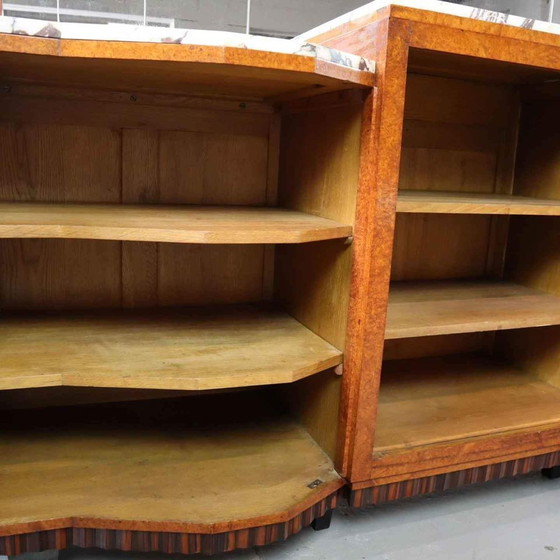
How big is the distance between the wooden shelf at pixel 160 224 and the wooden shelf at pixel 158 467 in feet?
1.85

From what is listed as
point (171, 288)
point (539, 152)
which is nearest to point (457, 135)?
point (539, 152)

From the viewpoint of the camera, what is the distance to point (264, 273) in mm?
1779

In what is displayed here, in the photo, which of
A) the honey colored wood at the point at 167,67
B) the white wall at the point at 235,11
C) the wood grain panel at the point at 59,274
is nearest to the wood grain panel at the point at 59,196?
the wood grain panel at the point at 59,274

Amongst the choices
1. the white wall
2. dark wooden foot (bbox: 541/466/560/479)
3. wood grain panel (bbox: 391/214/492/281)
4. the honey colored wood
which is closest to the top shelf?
the honey colored wood

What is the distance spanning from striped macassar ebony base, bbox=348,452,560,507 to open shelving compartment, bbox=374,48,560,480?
26 millimetres

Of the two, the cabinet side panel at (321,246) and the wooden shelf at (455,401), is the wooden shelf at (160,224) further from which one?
the wooden shelf at (455,401)

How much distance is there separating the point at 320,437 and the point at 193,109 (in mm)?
947

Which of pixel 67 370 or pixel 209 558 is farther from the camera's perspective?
pixel 209 558

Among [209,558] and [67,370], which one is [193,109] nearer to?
[67,370]

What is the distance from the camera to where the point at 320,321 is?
1500 millimetres

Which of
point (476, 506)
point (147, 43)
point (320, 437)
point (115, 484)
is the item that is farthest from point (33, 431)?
point (476, 506)

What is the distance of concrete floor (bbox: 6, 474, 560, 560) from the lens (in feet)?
4.51

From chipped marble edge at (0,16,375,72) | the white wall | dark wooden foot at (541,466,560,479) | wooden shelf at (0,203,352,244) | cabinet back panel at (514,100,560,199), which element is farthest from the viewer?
the white wall

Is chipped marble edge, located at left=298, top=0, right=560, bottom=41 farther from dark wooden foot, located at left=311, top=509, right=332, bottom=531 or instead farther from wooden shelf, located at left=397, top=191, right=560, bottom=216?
dark wooden foot, located at left=311, top=509, right=332, bottom=531
